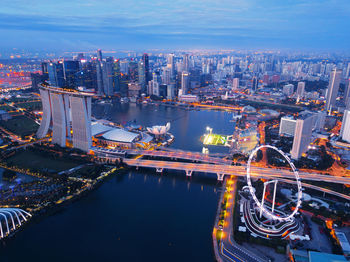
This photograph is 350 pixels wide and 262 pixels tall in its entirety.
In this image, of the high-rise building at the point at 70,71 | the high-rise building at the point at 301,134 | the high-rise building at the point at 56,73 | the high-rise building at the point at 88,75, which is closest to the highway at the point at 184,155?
the high-rise building at the point at 301,134

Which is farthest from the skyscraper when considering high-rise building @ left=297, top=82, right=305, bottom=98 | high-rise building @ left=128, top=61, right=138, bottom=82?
high-rise building @ left=297, top=82, right=305, bottom=98

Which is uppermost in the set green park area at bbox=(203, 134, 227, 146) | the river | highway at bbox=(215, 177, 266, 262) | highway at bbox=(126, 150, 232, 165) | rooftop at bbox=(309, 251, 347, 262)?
rooftop at bbox=(309, 251, 347, 262)

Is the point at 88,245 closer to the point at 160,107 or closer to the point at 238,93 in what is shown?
the point at 160,107

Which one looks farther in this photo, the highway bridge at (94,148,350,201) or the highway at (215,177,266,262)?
the highway bridge at (94,148,350,201)

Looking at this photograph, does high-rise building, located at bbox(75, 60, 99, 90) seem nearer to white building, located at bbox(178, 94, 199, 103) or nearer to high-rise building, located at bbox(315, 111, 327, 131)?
white building, located at bbox(178, 94, 199, 103)

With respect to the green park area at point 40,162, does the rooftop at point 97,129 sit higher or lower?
higher

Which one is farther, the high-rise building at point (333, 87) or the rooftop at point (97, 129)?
the high-rise building at point (333, 87)

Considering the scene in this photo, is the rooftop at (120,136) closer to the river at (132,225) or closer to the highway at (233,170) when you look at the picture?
the highway at (233,170)
